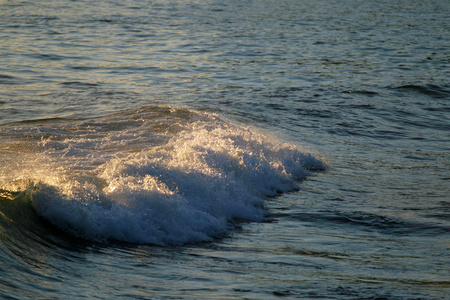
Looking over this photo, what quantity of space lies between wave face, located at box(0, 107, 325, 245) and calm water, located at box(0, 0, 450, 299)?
0.02 metres

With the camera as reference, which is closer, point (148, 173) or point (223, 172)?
point (148, 173)

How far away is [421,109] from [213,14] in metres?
18.3

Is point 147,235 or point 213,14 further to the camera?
point 213,14

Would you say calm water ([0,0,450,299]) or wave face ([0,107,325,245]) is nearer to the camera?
calm water ([0,0,450,299])

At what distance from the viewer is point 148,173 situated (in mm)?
6887

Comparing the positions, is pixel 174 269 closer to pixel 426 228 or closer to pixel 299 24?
pixel 426 228

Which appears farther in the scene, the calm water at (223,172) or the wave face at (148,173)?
the wave face at (148,173)

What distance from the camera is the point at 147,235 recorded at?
18.7ft

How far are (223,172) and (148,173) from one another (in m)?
1.18

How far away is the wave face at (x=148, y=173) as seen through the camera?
581 cm

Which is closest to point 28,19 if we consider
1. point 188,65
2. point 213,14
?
point 213,14

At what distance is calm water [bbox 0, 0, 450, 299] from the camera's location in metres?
4.80

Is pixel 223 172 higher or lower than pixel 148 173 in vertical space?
lower

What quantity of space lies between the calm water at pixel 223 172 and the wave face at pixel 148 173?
24 millimetres
